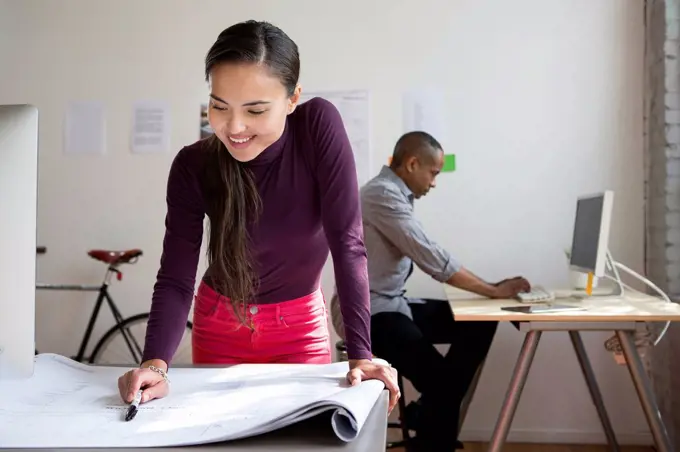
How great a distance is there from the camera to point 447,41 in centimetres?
310

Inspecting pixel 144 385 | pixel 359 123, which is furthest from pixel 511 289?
pixel 144 385

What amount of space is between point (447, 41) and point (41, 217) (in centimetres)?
212

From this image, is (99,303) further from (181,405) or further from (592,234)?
(181,405)

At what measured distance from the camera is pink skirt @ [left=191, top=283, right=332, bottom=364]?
1245mm

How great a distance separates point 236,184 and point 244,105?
0.59ft

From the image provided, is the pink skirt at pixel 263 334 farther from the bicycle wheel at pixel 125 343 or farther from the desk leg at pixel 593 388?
the bicycle wheel at pixel 125 343

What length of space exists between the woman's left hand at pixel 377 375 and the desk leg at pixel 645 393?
147 cm

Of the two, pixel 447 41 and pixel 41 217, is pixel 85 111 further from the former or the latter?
pixel 447 41

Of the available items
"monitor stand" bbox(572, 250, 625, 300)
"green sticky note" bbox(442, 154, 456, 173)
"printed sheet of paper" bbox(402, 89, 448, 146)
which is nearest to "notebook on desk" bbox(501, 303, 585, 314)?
"monitor stand" bbox(572, 250, 625, 300)

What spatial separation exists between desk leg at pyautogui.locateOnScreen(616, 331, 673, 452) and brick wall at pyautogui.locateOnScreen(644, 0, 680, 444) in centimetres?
62

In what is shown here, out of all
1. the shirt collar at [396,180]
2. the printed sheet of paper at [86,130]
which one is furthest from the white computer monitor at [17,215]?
the printed sheet of paper at [86,130]

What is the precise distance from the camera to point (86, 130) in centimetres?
332

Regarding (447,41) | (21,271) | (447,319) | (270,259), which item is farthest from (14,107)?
(447,41)

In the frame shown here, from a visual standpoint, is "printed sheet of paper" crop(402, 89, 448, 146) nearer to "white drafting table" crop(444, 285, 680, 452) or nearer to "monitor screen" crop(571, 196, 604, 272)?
"monitor screen" crop(571, 196, 604, 272)
